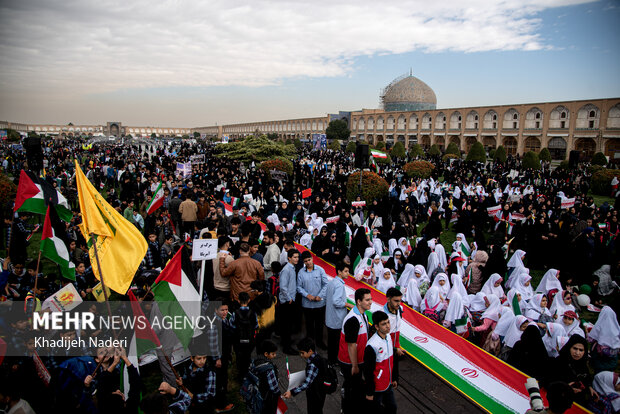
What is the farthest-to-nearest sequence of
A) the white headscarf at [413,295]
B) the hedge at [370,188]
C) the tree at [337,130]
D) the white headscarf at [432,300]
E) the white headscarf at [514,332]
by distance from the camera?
the tree at [337,130] < the hedge at [370,188] < the white headscarf at [413,295] < the white headscarf at [432,300] < the white headscarf at [514,332]

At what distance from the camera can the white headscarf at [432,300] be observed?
19.4ft

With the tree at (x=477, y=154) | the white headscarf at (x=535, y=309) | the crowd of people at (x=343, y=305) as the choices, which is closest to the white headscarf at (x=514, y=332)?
the crowd of people at (x=343, y=305)

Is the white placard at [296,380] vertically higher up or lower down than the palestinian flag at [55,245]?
lower down

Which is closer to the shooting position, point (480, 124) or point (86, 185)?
point (86, 185)

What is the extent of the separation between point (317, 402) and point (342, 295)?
4.74 feet

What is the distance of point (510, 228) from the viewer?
11312mm

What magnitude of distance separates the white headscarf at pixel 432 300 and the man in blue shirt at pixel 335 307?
1.81 metres

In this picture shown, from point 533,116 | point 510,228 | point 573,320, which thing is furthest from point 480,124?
point 573,320

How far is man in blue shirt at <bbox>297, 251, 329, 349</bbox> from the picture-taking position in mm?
5293

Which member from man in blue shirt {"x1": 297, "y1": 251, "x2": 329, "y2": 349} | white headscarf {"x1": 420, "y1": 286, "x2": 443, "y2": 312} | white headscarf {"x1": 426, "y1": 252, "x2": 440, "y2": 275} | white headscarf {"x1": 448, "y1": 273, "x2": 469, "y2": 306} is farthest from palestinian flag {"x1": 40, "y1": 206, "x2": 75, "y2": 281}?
white headscarf {"x1": 426, "y1": 252, "x2": 440, "y2": 275}

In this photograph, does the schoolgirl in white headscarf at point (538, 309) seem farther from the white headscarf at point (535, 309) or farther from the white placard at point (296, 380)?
the white placard at point (296, 380)

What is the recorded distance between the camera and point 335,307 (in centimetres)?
477

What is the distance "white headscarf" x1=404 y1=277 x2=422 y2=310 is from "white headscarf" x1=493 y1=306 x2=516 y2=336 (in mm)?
1398

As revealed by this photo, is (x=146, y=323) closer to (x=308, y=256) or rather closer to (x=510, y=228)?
(x=308, y=256)
